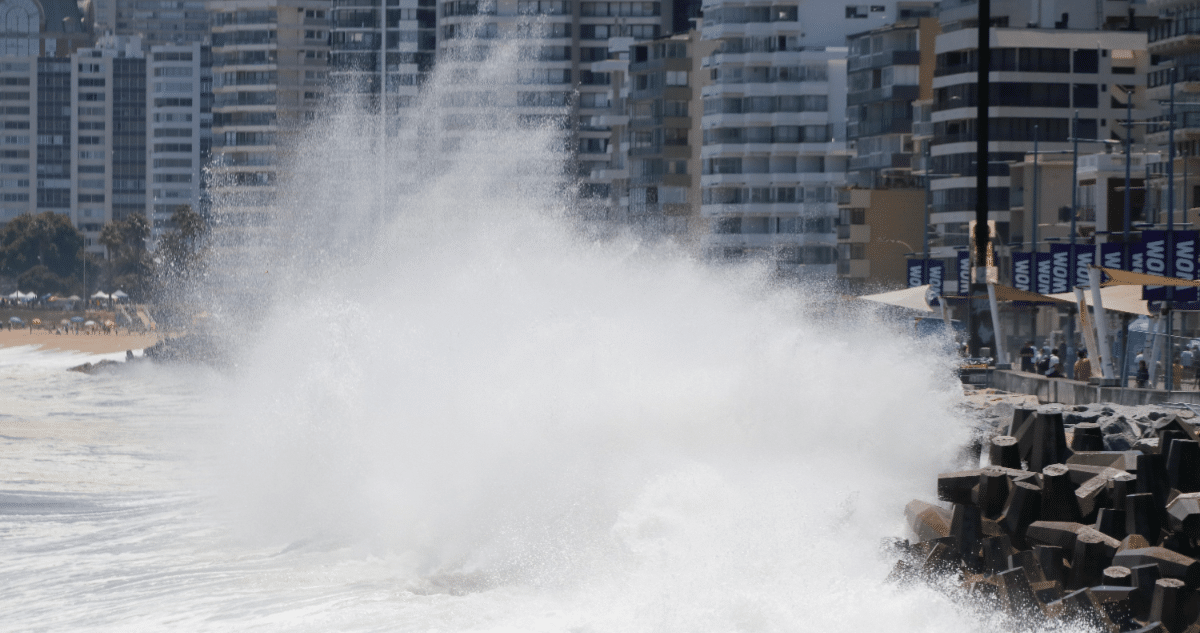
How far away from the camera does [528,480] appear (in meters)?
20.2

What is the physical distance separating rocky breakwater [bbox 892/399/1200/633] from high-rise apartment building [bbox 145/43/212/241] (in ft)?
559

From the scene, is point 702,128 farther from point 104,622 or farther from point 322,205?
point 104,622

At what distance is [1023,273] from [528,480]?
28.0 metres

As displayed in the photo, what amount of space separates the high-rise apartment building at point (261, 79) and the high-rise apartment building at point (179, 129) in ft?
131

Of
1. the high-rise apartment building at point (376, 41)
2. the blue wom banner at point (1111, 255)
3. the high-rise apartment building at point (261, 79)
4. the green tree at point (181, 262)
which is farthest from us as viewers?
the high-rise apartment building at point (261, 79)

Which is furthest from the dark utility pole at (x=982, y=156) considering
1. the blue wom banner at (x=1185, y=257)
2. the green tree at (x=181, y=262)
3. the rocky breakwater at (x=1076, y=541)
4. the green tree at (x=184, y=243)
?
the green tree at (x=184, y=243)

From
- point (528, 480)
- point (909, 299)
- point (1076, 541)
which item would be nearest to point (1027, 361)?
point (909, 299)

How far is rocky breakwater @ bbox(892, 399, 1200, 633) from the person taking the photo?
14.2 metres

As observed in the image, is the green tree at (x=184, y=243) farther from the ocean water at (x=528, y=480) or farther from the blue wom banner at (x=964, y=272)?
the ocean water at (x=528, y=480)

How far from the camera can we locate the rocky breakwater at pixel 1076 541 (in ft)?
46.4

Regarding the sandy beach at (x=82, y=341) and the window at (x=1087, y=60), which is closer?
the window at (x=1087, y=60)

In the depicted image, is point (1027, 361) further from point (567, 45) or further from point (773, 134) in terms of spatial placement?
point (567, 45)

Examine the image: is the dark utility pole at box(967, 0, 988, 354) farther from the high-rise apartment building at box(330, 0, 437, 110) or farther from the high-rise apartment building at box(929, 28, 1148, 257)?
the high-rise apartment building at box(330, 0, 437, 110)

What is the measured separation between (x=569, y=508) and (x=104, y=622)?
17.2 ft
